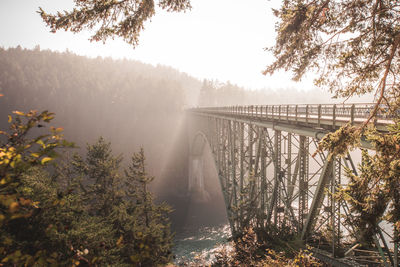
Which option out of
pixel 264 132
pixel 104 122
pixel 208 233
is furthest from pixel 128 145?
pixel 264 132

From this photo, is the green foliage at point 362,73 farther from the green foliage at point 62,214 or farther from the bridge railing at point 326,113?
the green foliage at point 62,214

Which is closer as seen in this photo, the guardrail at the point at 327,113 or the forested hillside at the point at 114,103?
the guardrail at the point at 327,113

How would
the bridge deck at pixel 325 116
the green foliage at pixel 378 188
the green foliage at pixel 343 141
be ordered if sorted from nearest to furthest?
the green foliage at pixel 378 188 < the green foliage at pixel 343 141 < the bridge deck at pixel 325 116

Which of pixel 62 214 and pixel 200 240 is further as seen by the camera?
pixel 200 240

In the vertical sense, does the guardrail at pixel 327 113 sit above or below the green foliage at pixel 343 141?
above

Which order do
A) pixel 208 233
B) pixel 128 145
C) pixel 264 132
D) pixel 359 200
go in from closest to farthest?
pixel 359 200
pixel 264 132
pixel 208 233
pixel 128 145

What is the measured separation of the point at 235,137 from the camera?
57.4ft

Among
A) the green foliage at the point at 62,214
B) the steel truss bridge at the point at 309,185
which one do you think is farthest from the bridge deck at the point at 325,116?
the green foliage at the point at 62,214

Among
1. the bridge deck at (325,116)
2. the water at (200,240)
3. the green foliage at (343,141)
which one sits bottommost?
the water at (200,240)

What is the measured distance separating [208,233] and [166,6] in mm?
31692

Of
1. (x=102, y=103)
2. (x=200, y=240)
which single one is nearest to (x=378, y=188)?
(x=200, y=240)

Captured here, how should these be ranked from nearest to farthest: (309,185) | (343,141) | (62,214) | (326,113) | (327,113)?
(343,141)
(62,214)
(309,185)
(326,113)
(327,113)

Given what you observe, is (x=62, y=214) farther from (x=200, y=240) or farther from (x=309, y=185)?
(x=200, y=240)

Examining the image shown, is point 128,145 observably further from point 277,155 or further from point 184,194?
point 277,155
